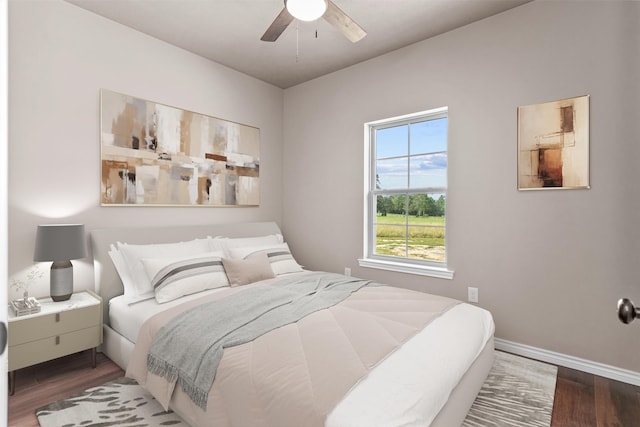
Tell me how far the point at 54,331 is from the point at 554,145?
3.86 metres

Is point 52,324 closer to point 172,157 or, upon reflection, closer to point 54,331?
point 54,331

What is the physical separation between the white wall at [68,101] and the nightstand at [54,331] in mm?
416

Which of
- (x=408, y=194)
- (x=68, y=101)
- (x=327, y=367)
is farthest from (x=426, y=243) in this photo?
(x=68, y=101)

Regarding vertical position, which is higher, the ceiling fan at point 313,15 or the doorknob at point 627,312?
the ceiling fan at point 313,15

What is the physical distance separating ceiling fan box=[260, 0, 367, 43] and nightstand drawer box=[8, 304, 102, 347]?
2392 millimetres

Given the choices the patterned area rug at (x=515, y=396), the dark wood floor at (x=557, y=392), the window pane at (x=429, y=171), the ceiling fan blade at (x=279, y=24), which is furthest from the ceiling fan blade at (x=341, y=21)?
the dark wood floor at (x=557, y=392)

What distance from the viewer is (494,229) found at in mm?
2756

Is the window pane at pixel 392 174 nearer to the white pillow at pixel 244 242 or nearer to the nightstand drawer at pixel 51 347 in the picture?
the white pillow at pixel 244 242

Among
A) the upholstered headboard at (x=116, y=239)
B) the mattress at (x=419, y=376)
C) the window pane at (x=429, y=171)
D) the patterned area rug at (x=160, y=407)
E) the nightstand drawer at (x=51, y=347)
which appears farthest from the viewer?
the window pane at (x=429, y=171)

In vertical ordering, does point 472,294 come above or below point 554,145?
below

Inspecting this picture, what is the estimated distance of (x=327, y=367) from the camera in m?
1.36

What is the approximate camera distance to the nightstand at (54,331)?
2037 millimetres

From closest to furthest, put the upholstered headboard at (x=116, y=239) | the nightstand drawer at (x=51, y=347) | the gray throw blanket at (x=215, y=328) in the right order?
1. the gray throw blanket at (x=215, y=328)
2. the nightstand drawer at (x=51, y=347)
3. the upholstered headboard at (x=116, y=239)

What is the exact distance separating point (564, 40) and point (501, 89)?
0.50 m
